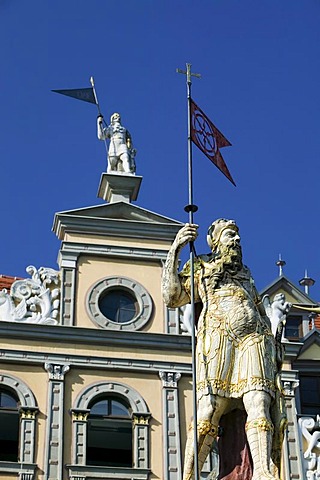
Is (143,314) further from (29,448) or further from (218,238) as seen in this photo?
(218,238)

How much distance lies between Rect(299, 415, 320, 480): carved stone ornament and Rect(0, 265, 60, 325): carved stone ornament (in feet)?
14.8

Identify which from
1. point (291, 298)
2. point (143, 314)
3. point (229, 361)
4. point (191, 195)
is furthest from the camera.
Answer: point (291, 298)

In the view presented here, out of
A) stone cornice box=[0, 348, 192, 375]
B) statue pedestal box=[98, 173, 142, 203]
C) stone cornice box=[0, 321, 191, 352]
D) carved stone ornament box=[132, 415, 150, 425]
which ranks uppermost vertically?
statue pedestal box=[98, 173, 142, 203]

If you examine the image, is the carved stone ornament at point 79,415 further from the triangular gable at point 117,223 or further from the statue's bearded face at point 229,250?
the statue's bearded face at point 229,250

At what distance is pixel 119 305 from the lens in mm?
18734

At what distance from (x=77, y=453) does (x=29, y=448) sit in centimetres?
74

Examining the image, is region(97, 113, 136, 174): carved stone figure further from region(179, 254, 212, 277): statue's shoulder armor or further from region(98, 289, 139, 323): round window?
region(179, 254, 212, 277): statue's shoulder armor

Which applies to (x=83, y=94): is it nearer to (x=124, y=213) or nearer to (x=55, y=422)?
(x=124, y=213)

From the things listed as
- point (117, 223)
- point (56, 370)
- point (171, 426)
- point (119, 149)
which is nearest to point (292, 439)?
point (171, 426)

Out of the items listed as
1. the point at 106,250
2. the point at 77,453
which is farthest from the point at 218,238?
the point at 106,250

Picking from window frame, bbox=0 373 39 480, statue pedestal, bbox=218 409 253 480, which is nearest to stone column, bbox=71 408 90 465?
window frame, bbox=0 373 39 480

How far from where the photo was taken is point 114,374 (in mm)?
17781

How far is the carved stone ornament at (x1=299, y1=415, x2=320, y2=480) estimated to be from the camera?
17661mm

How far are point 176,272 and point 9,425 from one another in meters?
8.61
